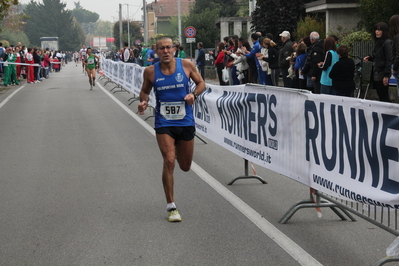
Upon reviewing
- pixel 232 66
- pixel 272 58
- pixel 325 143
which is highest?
pixel 272 58

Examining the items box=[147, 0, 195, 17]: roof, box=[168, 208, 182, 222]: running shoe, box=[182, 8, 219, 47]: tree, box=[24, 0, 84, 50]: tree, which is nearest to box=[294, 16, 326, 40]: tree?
box=[168, 208, 182, 222]: running shoe

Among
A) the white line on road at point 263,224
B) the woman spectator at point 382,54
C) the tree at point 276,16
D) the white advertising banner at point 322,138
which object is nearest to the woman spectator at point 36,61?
the tree at point 276,16

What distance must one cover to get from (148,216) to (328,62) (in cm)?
744

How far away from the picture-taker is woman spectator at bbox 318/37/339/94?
43.7ft

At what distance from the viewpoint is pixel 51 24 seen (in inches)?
6107

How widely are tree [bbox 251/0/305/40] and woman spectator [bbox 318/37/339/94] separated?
60.2 feet

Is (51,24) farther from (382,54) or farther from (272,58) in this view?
(382,54)

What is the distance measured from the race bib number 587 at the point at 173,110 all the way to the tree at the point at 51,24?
501 ft

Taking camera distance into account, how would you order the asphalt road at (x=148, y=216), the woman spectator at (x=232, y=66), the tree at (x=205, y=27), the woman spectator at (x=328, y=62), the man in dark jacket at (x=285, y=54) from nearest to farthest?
the asphalt road at (x=148, y=216), the woman spectator at (x=328, y=62), the man in dark jacket at (x=285, y=54), the woman spectator at (x=232, y=66), the tree at (x=205, y=27)

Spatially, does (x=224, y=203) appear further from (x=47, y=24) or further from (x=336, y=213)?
(x=47, y=24)

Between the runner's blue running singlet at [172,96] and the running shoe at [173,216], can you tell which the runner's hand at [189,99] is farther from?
the running shoe at [173,216]

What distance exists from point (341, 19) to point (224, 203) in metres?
20.9

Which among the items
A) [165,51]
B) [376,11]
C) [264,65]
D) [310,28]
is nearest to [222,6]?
[310,28]

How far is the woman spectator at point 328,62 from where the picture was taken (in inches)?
525
